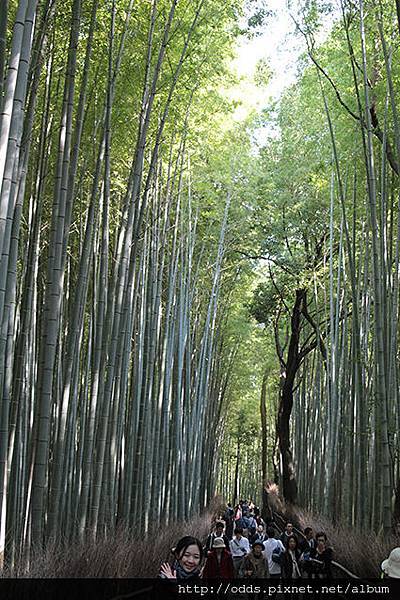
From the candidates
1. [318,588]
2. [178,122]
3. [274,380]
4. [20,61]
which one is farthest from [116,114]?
[274,380]

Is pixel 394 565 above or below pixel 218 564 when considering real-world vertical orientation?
above

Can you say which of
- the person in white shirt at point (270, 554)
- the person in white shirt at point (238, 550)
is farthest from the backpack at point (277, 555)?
the person in white shirt at point (238, 550)

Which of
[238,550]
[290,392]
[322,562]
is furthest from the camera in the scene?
[290,392]

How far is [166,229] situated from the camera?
816 centimetres

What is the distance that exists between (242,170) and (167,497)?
524 centimetres

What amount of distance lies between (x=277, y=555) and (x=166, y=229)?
149 inches

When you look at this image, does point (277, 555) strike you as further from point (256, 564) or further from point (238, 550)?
point (238, 550)

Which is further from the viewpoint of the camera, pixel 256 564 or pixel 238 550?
pixel 238 550

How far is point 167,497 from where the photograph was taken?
30.8ft

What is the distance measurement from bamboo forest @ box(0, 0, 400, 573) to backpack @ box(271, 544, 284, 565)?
2.90ft

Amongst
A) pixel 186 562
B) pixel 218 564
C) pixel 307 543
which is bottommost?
pixel 307 543

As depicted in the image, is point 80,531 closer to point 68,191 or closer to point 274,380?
point 68,191

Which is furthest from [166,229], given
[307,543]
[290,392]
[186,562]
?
[290,392]

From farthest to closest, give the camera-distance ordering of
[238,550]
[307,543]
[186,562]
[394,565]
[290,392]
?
[290,392]
[238,550]
[307,543]
[394,565]
[186,562]
